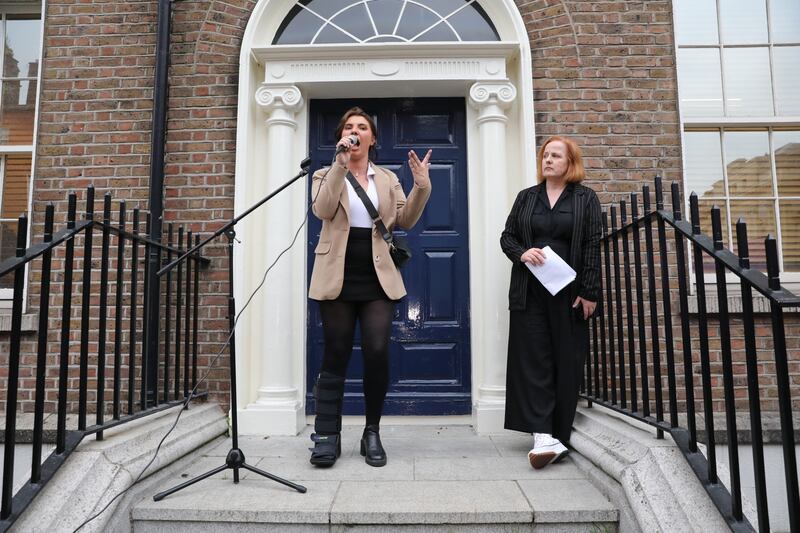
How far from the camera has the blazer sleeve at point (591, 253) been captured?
114 inches

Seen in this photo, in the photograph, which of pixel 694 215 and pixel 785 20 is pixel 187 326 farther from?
pixel 785 20

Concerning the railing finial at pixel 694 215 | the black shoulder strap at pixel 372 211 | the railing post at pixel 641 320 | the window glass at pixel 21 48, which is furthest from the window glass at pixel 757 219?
the window glass at pixel 21 48

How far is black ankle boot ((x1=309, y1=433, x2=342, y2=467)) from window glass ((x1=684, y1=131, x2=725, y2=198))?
3238 mm

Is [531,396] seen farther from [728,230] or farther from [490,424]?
[728,230]

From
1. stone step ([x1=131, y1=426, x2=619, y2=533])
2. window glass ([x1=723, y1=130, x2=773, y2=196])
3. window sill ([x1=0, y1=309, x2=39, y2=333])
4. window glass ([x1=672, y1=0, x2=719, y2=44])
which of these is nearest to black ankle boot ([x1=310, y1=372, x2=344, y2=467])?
stone step ([x1=131, y1=426, x2=619, y2=533])

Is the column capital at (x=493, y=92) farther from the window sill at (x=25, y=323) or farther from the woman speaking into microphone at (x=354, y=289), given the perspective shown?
the window sill at (x=25, y=323)

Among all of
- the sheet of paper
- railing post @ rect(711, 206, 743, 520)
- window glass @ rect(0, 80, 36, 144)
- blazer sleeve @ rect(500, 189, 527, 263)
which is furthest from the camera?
window glass @ rect(0, 80, 36, 144)

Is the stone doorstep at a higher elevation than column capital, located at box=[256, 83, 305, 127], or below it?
below

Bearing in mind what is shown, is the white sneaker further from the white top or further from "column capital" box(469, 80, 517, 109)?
"column capital" box(469, 80, 517, 109)

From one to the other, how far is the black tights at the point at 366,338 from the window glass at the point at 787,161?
330 cm

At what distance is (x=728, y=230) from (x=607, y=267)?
160 cm

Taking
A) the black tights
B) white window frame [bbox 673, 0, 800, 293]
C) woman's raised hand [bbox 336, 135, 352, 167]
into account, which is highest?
white window frame [bbox 673, 0, 800, 293]

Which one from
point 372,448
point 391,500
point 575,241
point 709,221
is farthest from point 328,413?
point 709,221

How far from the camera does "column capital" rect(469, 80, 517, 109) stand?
13.0 ft
